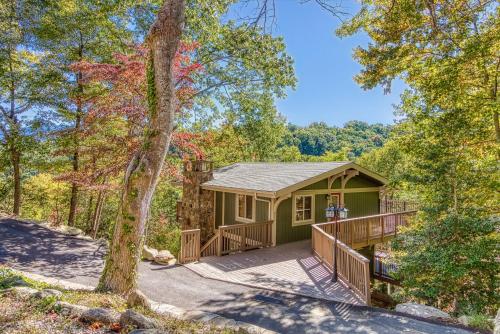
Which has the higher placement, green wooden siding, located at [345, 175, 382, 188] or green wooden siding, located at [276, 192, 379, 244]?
green wooden siding, located at [345, 175, 382, 188]

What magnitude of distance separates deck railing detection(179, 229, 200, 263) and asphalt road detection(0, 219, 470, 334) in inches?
17.2

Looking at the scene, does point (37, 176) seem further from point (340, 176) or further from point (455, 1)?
point (455, 1)

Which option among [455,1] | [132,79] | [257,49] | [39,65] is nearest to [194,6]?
[257,49]

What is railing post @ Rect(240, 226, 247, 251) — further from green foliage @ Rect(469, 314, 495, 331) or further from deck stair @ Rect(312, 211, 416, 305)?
green foliage @ Rect(469, 314, 495, 331)

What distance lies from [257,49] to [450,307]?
8.88m

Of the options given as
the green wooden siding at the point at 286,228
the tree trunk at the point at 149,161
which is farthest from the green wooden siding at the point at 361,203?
the tree trunk at the point at 149,161

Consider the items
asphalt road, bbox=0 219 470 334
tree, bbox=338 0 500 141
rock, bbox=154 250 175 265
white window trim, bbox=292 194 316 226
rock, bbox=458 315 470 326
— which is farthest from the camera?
white window trim, bbox=292 194 316 226

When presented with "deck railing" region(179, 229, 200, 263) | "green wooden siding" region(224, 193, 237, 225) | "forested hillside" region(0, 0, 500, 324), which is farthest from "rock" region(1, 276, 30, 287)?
"green wooden siding" region(224, 193, 237, 225)

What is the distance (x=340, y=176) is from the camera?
42.4 ft

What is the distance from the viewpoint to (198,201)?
13750 mm

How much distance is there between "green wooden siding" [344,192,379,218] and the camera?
44.8 ft

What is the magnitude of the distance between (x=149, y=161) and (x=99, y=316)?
2.65 metres

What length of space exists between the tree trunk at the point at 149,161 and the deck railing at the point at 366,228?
6525mm

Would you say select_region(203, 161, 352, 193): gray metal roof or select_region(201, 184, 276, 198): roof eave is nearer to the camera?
select_region(201, 184, 276, 198): roof eave
